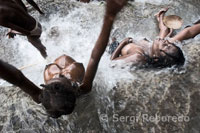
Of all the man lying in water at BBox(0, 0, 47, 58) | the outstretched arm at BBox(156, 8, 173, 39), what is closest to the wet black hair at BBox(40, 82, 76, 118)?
the man lying in water at BBox(0, 0, 47, 58)

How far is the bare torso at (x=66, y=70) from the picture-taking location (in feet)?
8.41

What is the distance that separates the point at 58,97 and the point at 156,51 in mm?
1473

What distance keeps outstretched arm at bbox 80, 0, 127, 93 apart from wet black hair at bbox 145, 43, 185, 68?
904mm

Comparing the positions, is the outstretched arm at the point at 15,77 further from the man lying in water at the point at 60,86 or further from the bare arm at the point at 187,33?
the bare arm at the point at 187,33

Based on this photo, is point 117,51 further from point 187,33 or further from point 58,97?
point 58,97

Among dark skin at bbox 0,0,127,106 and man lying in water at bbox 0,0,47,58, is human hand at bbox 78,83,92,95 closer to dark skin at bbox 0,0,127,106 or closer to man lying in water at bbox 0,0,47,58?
dark skin at bbox 0,0,127,106

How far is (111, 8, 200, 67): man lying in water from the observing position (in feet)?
9.71

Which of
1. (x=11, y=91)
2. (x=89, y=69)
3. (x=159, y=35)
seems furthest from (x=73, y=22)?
(x=89, y=69)

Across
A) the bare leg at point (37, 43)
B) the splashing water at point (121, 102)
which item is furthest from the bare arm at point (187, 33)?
the bare leg at point (37, 43)

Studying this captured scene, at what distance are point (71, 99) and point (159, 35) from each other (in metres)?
2.01

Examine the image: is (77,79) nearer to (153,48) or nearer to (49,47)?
(153,48)

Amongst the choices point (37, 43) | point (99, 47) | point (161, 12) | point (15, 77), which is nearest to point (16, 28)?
point (37, 43)

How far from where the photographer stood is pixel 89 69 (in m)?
2.21

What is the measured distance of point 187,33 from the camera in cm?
337
